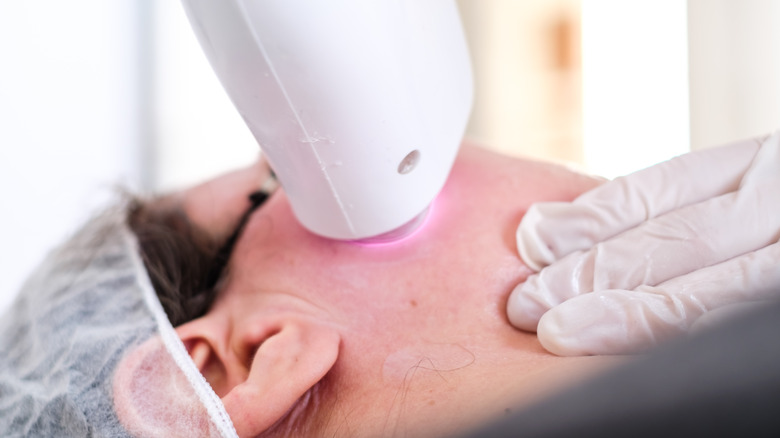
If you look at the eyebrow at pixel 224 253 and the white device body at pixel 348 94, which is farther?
the eyebrow at pixel 224 253

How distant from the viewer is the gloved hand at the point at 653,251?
67 centimetres

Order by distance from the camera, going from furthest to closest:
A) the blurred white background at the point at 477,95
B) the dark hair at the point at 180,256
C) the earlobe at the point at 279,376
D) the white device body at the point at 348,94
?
the blurred white background at the point at 477,95
the dark hair at the point at 180,256
the earlobe at the point at 279,376
the white device body at the point at 348,94

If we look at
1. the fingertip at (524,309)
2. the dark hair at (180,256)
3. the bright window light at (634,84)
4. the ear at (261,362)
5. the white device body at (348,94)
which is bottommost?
the bright window light at (634,84)

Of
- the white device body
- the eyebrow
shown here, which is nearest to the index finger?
the white device body

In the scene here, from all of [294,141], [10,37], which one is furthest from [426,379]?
[10,37]

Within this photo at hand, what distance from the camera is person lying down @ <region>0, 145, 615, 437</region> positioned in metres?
0.73

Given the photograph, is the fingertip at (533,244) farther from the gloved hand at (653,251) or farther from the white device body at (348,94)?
the white device body at (348,94)

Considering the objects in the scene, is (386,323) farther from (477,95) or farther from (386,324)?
(477,95)

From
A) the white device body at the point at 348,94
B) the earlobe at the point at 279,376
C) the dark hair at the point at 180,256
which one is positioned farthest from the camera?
the dark hair at the point at 180,256

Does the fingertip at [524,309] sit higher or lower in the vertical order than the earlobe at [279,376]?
lower

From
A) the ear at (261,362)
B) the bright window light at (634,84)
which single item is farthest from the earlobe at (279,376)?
the bright window light at (634,84)

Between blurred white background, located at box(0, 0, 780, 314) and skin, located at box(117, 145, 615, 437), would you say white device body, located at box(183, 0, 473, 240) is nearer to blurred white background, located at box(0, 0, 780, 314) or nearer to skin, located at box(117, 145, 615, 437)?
skin, located at box(117, 145, 615, 437)

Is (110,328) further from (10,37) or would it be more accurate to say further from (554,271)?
(10,37)

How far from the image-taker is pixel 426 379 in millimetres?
718
